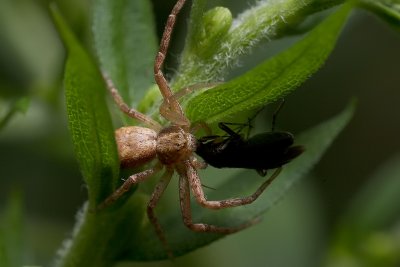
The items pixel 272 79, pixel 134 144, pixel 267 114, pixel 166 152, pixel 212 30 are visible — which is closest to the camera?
pixel 272 79

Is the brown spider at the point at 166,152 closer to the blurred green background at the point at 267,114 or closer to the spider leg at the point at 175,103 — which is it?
the spider leg at the point at 175,103

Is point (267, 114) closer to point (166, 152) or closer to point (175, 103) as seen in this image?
point (166, 152)

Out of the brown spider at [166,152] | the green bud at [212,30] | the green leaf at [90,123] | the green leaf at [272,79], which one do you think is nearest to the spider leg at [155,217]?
the brown spider at [166,152]

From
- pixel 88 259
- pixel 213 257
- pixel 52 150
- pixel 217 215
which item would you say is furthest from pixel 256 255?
pixel 88 259

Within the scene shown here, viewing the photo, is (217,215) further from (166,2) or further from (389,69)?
(389,69)

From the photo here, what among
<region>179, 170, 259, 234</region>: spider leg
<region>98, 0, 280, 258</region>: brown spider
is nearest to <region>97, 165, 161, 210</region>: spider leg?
<region>98, 0, 280, 258</region>: brown spider

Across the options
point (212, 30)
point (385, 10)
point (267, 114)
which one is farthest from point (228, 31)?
point (267, 114)
